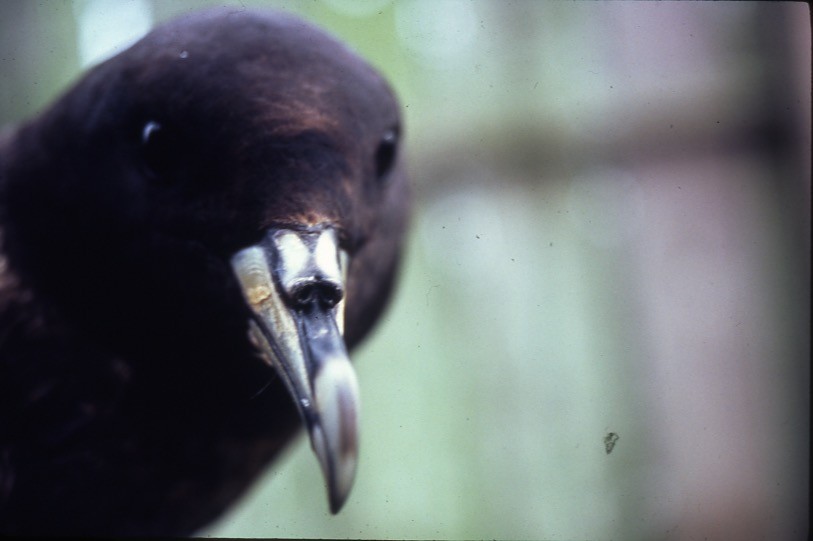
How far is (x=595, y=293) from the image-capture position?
8.66 ft

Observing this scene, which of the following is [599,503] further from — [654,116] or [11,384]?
[11,384]

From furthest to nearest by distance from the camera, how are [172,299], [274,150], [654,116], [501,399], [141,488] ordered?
[501,399]
[654,116]
[141,488]
[172,299]
[274,150]

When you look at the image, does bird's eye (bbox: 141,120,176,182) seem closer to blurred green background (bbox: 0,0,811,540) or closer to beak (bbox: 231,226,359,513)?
beak (bbox: 231,226,359,513)

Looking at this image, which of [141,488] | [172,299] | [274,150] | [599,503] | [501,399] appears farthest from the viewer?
[501,399]

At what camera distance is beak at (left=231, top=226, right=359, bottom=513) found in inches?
32.4

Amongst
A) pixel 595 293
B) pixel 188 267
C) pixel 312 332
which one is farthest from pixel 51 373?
pixel 595 293

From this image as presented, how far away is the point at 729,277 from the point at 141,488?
1.70 m

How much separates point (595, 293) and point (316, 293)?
1.91 m

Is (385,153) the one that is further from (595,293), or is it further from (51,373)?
(595,293)

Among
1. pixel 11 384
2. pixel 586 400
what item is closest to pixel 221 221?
pixel 11 384

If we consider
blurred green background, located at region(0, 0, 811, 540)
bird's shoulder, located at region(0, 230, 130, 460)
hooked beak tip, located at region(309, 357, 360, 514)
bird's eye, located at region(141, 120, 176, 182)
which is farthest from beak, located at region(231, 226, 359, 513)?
blurred green background, located at region(0, 0, 811, 540)

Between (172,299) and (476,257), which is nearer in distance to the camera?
(172,299)

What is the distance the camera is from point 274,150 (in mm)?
934

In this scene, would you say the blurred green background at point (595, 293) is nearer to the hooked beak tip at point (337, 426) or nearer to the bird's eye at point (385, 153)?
the bird's eye at point (385, 153)
